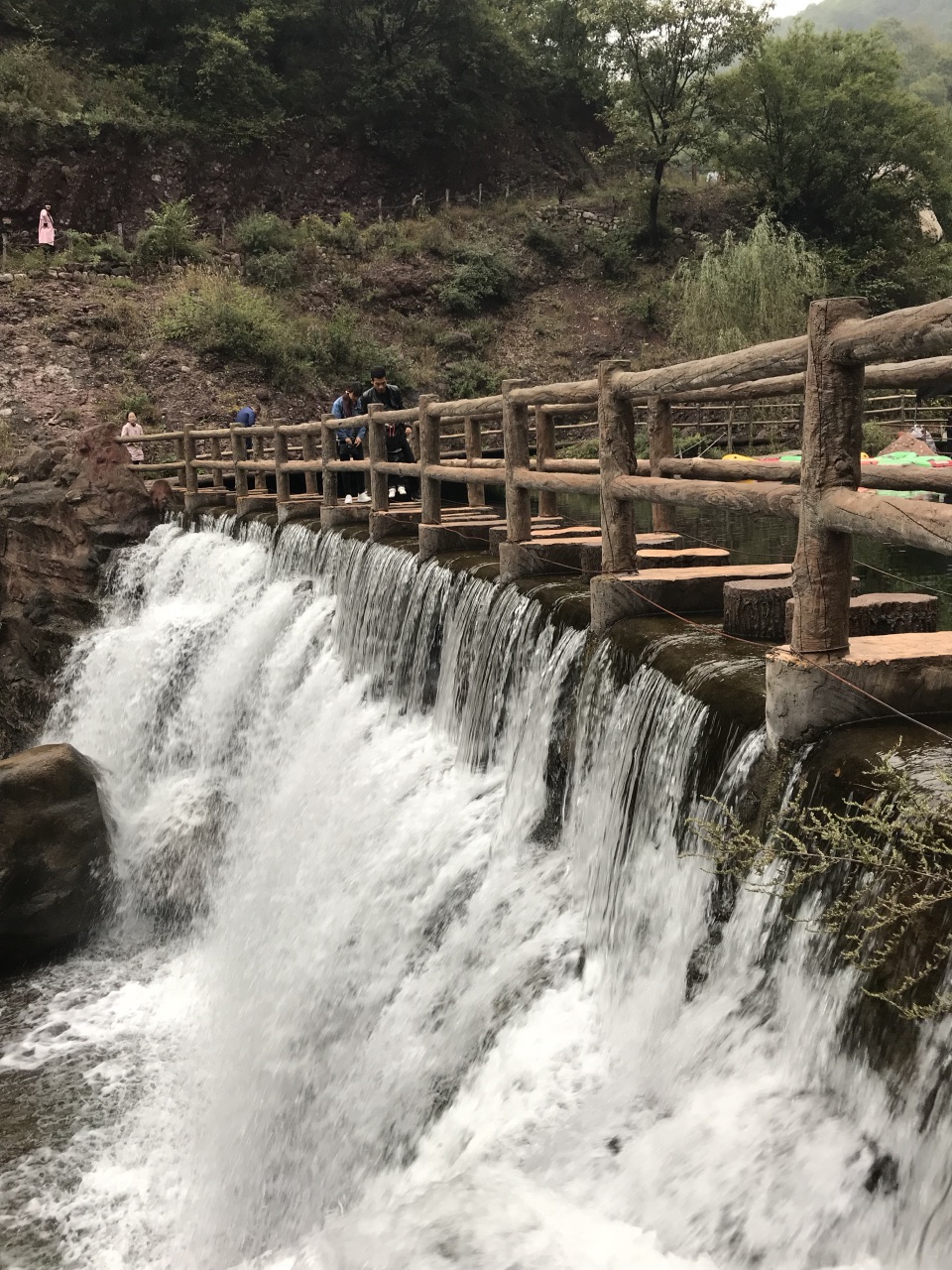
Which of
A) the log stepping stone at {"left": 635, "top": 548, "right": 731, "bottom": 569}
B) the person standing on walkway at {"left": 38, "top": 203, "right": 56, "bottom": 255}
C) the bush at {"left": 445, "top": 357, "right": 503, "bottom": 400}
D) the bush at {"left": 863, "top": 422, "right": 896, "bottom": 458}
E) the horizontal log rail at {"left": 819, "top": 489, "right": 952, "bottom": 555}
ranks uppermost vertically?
the person standing on walkway at {"left": 38, "top": 203, "right": 56, "bottom": 255}

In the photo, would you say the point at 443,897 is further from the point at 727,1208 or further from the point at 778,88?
the point at 778,88

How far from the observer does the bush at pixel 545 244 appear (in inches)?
1334

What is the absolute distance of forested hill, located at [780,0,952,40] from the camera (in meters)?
168

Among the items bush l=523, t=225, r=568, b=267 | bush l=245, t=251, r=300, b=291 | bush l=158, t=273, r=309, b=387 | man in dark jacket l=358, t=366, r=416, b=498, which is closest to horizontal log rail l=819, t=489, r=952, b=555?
man in dark jacket l=358, t=366, r=416, b=498

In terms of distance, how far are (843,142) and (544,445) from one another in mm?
30358

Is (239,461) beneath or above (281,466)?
above

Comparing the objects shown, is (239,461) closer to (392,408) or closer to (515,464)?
(392,408)

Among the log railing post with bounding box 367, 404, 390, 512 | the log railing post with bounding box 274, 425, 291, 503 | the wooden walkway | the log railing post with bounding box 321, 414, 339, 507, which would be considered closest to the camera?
the wooden walkway

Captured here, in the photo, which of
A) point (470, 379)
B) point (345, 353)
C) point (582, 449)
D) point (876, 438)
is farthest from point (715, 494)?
point (470, 379)

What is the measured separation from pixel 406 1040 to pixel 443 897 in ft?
2.94

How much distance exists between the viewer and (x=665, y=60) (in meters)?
34.1

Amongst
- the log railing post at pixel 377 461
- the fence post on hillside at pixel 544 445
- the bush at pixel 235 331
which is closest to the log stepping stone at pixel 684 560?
the fence post on hillside at pixel 544 445

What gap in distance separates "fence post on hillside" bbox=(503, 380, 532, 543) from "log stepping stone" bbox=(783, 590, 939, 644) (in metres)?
2.99

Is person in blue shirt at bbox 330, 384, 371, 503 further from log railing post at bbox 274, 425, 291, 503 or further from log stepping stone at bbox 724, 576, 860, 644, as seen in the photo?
log stepping stone at bbox 724, 576, 860, 644
